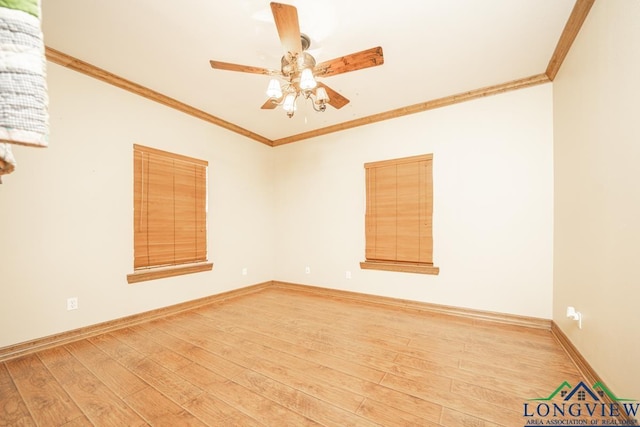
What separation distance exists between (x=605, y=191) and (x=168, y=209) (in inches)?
169

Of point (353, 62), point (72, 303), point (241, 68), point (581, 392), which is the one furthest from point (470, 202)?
point (72, 303)

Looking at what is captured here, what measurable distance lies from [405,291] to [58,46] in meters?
4.74

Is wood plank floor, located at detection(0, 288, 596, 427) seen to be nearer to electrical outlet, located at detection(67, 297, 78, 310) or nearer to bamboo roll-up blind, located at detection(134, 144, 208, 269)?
electrical outlet, located at detection(67, 297, 78, 310)

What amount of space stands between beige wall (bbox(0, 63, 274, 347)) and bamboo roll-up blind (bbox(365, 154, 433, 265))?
2.67m

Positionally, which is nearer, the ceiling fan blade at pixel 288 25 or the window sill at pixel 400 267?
the ceiling fan blade at pixel 288 25

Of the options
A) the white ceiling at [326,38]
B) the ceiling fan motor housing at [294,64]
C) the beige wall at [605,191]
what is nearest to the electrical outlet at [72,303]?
the white ceiling at [326,38]

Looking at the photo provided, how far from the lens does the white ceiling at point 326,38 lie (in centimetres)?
199

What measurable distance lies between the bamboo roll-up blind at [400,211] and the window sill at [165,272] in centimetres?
251

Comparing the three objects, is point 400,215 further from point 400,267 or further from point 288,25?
point 288,25

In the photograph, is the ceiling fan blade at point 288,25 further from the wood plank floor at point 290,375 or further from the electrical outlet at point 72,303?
the electrical outlet at point 72,303

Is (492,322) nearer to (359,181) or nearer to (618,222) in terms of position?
(618,222)

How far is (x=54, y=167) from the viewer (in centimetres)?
251

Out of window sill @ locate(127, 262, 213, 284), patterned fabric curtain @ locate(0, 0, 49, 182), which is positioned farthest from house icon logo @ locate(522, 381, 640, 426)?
window sill @ locate(127, 262, 213, 284)

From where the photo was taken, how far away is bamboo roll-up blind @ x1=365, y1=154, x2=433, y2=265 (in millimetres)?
3545
